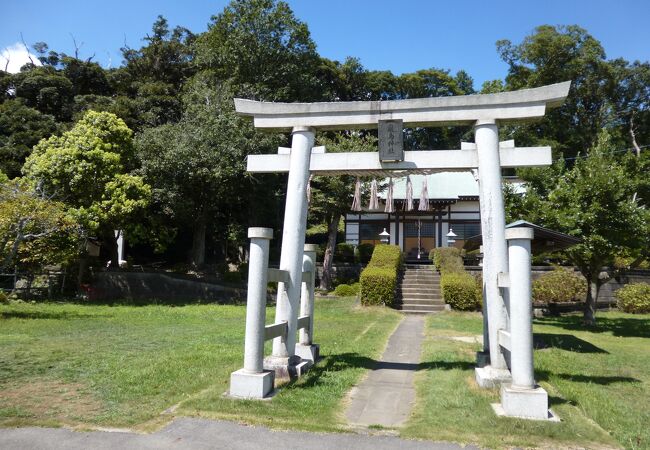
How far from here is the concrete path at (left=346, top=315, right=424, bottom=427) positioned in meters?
5.64

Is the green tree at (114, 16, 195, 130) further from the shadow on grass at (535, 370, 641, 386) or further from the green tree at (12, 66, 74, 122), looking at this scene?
the shadow on grass at (535, 370, 641, 386)

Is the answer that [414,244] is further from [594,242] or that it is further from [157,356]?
[157,356]

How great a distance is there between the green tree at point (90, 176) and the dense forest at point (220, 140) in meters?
0.05

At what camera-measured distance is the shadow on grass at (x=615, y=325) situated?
14080 mm

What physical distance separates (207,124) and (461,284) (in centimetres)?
1282

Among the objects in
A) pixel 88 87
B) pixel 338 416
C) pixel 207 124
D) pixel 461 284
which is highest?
pixel 88 87

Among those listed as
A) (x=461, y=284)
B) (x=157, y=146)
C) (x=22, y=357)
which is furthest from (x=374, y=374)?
(x=157, y=146)

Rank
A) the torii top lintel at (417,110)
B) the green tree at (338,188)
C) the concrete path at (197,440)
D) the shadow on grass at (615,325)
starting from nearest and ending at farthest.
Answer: the concrete path at (197,440), the torii top lintel at (417,110), the shadow on grass at (615,325), the green tree at (338,188)

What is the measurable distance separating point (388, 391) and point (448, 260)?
15.4 metres

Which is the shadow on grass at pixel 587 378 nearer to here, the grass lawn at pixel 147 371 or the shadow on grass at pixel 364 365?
the shadow on grass at pixel 364 365

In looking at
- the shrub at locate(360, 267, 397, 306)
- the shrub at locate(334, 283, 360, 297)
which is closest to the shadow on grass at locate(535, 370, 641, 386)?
the shrub at locate(360, 267, 397, 306)

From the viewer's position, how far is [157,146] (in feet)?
69.4

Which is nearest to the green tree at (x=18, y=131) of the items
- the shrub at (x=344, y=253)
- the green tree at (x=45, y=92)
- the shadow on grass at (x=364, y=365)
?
the green tree at (x=45, y=92)

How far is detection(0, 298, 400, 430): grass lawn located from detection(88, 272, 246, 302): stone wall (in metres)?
7.58
